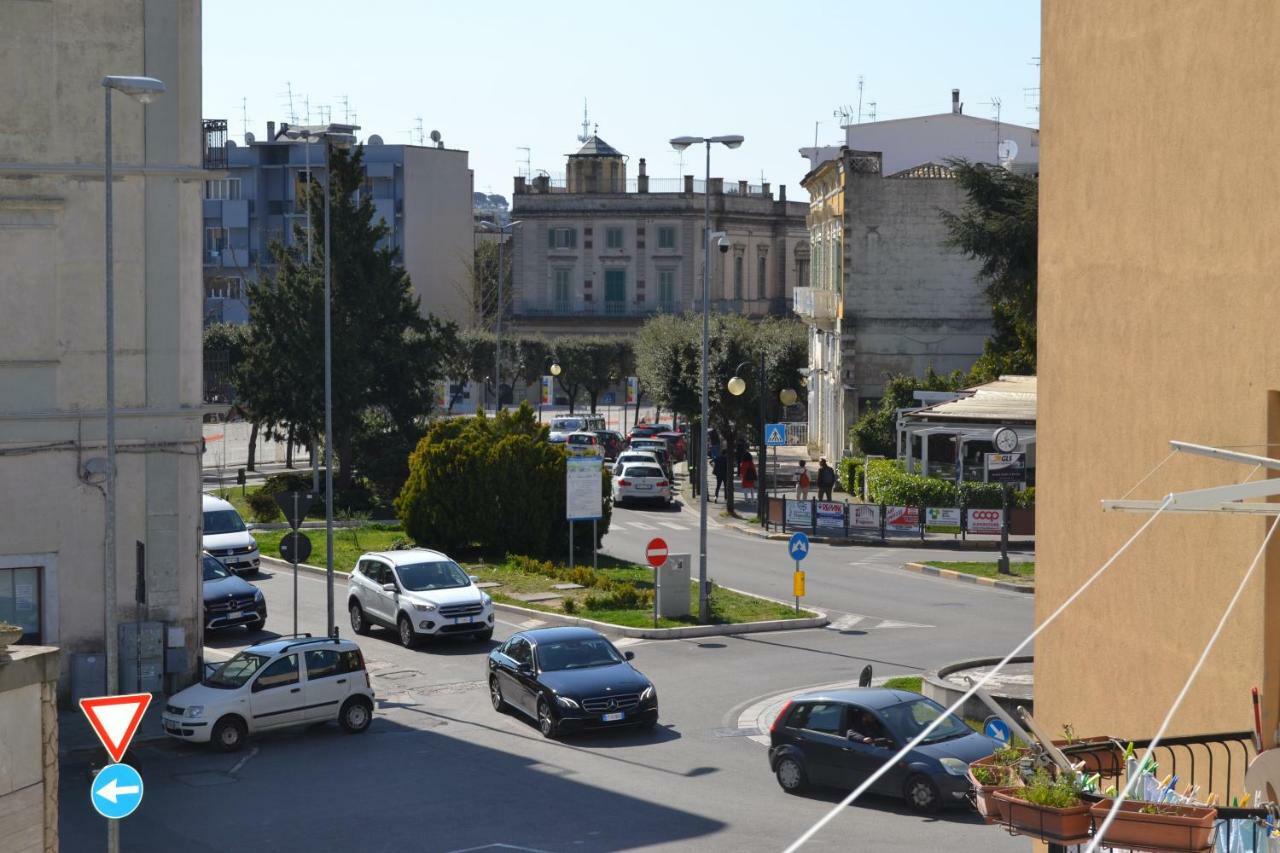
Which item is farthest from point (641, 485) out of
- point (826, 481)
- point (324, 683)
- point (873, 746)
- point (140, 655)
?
point (873, 746)

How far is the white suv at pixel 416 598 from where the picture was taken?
27.7 meters

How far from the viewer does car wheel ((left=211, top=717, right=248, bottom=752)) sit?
21.0 m

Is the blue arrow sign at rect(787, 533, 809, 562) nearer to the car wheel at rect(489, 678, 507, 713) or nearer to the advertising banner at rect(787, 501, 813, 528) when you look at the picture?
the car wheel at rect(489, 678, 507, 713)

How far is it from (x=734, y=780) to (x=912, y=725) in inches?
90.8

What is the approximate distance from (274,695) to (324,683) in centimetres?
68

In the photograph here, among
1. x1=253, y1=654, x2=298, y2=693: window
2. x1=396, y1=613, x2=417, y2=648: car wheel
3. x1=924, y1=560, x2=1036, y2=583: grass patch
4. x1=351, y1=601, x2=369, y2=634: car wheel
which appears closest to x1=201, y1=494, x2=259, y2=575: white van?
x1=351, y1=601, x2=369, y2=634: car wheel

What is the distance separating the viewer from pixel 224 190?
338ft

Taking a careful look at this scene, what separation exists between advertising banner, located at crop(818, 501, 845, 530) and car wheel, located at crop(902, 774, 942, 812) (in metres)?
24.5

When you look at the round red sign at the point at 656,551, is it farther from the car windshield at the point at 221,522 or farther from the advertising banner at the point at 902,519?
the advertising banner at the point at 902,519

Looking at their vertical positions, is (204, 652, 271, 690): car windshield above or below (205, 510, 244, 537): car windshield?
below

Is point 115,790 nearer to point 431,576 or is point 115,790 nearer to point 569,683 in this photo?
point 569,683


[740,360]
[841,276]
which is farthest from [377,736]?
[841,276]

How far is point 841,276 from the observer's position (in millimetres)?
58031

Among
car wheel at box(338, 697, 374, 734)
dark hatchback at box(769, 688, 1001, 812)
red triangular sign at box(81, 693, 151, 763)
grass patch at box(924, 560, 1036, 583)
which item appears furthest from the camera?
grass patch at box(924, 560, 1036, 583)
